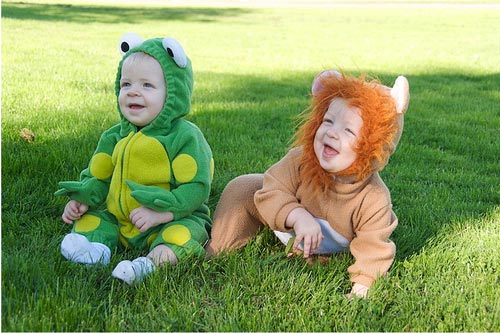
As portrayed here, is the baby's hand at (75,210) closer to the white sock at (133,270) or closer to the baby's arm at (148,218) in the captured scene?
the baby's arm at (148,218)

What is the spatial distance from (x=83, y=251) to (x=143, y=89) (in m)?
0.80

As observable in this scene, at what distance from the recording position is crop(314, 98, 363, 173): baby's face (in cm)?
277

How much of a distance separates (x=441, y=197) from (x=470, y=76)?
226 inches

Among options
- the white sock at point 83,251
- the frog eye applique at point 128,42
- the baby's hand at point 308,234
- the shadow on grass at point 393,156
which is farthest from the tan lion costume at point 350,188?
the frog eye applique at point 128,42

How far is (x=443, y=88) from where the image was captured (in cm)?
809

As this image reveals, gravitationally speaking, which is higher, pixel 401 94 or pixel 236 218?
pixel 401 94

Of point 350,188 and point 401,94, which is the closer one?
point 401,94

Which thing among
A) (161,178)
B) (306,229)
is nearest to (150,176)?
(161,178)

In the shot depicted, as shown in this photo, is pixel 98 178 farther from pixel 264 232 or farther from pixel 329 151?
pixel 329 151

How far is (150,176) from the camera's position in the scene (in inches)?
120

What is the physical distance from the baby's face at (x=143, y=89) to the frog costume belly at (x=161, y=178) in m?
0.04

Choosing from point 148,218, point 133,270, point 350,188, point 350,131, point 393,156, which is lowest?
point 393,156

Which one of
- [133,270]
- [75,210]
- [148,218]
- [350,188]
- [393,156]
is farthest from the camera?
[393,156]

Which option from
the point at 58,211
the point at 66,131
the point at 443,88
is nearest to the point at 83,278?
the point at 58,211
